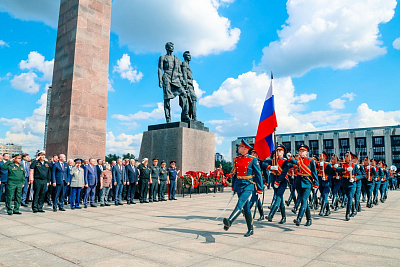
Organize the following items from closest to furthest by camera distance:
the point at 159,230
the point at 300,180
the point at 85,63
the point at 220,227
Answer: the point at 159,230
the point at 220,227
the point at 300,180
the point at 85,63

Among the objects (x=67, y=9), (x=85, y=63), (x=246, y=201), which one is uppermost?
(x=67, y=9)

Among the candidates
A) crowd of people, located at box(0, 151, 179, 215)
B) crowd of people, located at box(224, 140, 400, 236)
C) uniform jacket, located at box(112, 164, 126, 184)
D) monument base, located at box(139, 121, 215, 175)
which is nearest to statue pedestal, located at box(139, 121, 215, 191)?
monument base, located at box(139, 121, 215, 175)

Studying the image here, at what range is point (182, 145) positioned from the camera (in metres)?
15.9

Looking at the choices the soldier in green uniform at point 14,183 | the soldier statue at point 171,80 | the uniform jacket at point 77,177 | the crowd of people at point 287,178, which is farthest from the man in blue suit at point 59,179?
the soldier statue at point 171,80

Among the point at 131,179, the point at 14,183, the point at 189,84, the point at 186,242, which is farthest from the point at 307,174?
the point at 189,84

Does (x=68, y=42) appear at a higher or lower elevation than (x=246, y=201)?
higher

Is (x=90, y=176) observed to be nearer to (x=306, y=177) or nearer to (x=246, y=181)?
(x=246, y=181)

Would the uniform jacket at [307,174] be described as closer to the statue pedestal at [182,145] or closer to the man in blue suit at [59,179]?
the man in blue suit at [59,179]

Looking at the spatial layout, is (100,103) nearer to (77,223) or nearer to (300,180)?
(77,223)

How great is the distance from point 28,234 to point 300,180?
612 cm

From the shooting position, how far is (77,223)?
7.47m

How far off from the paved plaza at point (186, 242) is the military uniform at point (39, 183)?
93cm

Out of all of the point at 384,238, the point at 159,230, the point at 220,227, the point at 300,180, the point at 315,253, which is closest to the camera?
the point at 315,253

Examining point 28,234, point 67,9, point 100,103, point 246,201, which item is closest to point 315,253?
point 246,201
